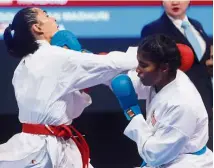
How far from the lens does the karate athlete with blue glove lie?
6.81 feet

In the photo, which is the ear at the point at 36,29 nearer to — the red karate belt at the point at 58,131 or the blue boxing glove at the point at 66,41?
the blue boxing glove at the point at 66,41

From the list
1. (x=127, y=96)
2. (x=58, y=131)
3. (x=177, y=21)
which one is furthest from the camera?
(x=177, y=21)

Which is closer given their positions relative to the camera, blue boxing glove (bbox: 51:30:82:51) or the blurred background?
blue boxing glove (bbox: 51:30:82:51)

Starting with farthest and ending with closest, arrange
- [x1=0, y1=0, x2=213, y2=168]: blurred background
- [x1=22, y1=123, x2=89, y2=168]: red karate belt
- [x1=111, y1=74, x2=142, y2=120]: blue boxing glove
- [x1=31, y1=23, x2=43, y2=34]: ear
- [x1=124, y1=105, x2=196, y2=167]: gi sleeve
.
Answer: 1. [x1=0, y1=0, x2=213, y2=168]: blurred background
2. [x1=31, y1=23, x2=43, y2=34]: ear
3. [x1=22, y1=123, x2=89, y2=168]: red karate belt
4. [x1=111, y1=74, x2=142, y2=120]: blue boxing glove
5. [x1=124, y1=105, x2=196, y2=167]: gi sleeve

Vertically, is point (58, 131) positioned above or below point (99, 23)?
below

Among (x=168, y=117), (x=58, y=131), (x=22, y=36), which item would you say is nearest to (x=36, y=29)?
(x=22, y=36)

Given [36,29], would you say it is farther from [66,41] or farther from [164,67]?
[164,67]

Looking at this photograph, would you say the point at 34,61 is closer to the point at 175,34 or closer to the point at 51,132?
the point at 51,132

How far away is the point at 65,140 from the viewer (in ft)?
7.91

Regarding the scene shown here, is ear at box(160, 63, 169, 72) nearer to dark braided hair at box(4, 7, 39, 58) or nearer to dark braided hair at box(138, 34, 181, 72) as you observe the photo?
dark braided hair at box(138, 34, 181, 72)

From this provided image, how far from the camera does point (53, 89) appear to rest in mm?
2326

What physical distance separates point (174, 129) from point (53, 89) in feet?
1.79

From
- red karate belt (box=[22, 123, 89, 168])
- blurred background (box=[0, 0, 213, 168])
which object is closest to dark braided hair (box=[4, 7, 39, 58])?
red karate belt (box=[22, 123, 89, 168])

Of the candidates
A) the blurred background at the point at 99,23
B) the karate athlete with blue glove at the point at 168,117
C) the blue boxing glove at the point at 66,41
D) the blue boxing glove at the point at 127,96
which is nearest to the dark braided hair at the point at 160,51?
the karate athlete with blue glove at the point at 168,117
